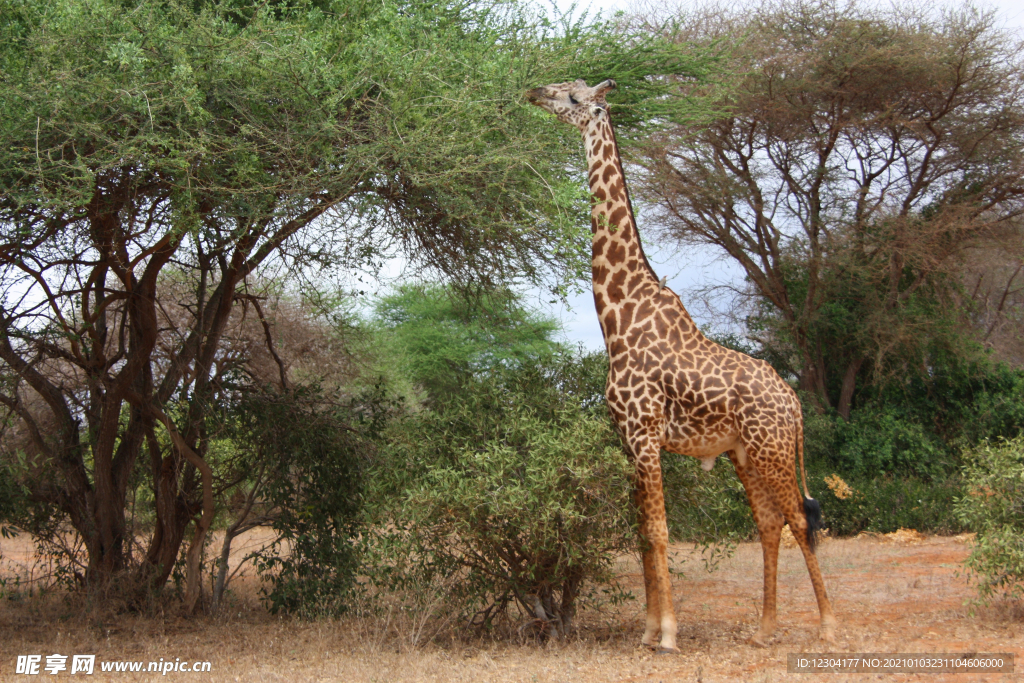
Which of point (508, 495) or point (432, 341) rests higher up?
point (432, 341)

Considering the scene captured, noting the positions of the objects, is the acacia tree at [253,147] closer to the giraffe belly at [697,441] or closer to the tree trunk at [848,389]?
the giraffe belly at [697,441]

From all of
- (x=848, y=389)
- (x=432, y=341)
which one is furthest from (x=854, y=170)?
(x=432, y=341)

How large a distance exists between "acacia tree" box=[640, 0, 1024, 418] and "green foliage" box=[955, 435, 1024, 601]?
8.33 metres

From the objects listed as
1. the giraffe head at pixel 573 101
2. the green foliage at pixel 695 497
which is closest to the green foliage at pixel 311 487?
the green foliage at pixel 695 497

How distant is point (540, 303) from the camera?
26.2 feet

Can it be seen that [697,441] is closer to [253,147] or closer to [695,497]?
[695,497]

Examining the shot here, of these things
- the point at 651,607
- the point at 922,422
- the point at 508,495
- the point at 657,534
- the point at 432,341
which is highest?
the point at 432,341

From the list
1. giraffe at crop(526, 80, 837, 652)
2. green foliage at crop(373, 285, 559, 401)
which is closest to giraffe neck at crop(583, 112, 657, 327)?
giraffe at crop(526, 80, 837, 652)

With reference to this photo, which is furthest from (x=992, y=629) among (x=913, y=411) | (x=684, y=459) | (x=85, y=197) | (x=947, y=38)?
(x=947, y=38)

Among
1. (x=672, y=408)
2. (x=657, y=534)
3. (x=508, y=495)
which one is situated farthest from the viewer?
(x=672, y=408)

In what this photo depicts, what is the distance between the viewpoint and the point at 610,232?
6.82 metres

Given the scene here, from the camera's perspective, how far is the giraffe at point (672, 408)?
630 cm

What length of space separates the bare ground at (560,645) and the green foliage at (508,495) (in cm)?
43

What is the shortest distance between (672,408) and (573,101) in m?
2.61
